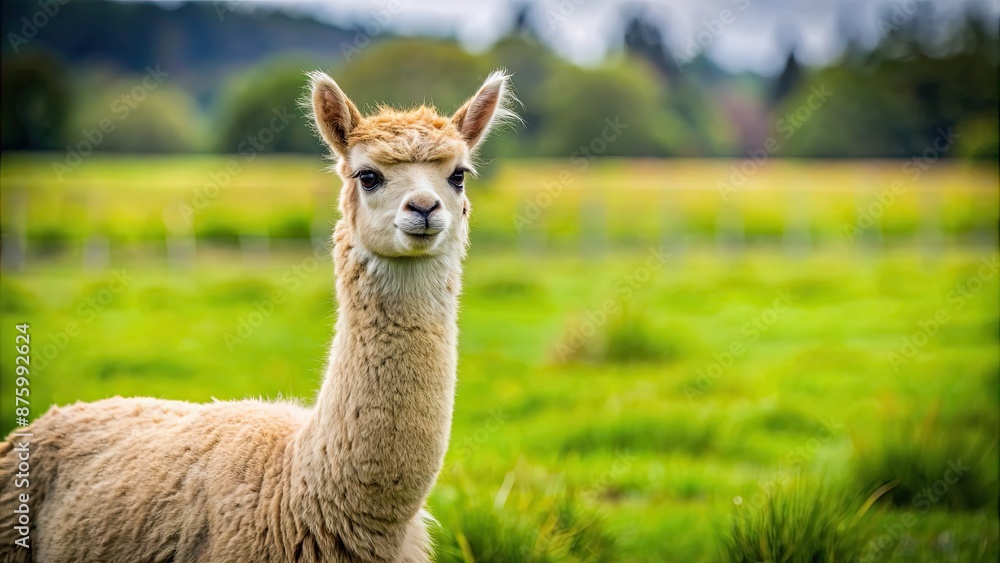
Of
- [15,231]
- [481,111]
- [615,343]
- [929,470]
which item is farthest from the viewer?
[15,231]

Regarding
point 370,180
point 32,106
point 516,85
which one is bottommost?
point 370,180

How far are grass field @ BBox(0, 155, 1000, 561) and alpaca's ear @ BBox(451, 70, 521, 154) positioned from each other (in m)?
1.97

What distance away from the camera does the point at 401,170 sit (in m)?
3.80

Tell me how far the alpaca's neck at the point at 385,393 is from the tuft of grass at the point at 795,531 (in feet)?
6.81

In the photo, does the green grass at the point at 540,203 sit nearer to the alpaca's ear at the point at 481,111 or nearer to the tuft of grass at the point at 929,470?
the tuft of grass at the point at 929,470

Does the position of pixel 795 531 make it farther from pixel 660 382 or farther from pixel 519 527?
pixel 660 382

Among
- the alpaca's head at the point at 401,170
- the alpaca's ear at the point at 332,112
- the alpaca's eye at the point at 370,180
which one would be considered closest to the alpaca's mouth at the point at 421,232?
the alpaca's head at the point at 401,170

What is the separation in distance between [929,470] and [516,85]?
3699cm

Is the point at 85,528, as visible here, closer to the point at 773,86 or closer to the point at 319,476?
the point at 319,476

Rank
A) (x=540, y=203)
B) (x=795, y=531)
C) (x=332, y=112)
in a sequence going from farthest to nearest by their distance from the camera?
1. (x=540, y=203)
2. (x=795, y=531)
3. (x=332, y=112)

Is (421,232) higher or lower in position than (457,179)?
lower

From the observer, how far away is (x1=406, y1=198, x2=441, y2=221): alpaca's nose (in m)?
3.57

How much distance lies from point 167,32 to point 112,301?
43.5m

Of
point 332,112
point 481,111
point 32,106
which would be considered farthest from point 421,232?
point 32,106
